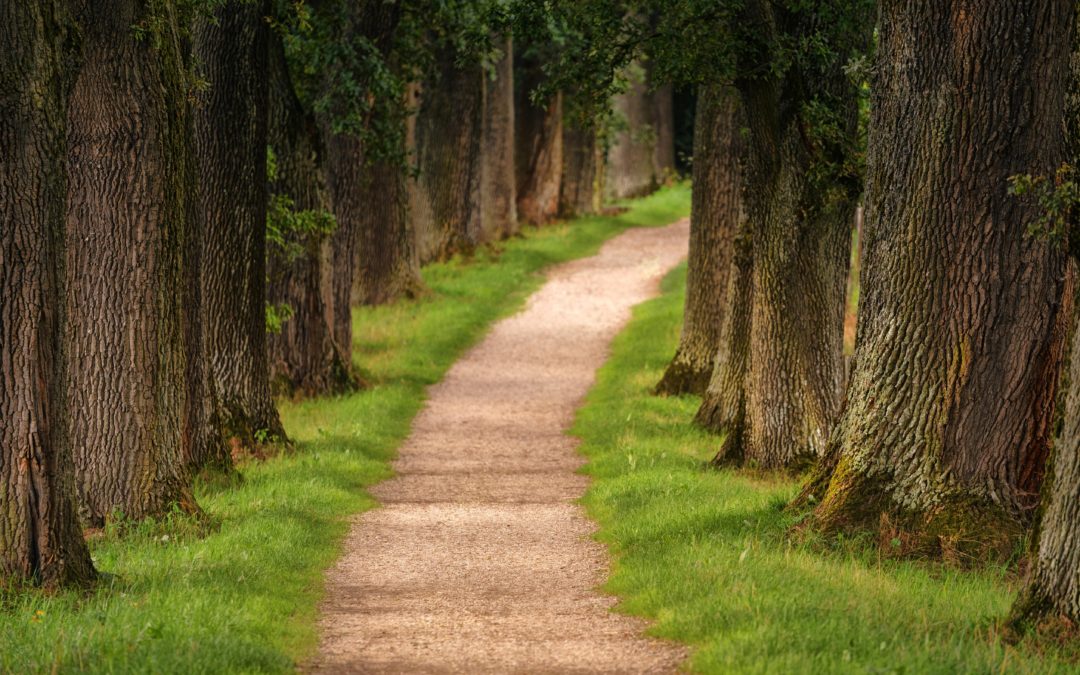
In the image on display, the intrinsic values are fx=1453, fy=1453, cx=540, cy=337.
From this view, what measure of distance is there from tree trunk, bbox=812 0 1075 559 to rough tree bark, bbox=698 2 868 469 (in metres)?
3.41

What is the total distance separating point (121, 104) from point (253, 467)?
14.6 ft

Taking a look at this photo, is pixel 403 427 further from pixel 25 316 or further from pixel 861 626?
pixel 861 626

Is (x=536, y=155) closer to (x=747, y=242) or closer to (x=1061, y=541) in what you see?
(x=747, y=242)

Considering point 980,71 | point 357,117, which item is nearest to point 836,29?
point 980,71

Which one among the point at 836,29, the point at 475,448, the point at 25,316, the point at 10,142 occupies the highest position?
the point at 836,29

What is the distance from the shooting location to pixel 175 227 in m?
11.2

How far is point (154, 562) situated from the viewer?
31.1 feet

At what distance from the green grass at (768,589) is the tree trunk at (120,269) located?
12.0ft

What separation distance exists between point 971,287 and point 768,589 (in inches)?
105

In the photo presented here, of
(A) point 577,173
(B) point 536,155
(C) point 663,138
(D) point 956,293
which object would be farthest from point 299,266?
(C) point 663,138

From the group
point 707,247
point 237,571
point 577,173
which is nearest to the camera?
point 237,571

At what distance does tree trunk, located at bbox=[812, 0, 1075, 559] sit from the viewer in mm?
9594

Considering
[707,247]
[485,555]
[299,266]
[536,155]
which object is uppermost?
[536,155]

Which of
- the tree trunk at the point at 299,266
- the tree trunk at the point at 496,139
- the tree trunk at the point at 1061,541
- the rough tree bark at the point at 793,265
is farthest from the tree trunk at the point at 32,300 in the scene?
Answer: the tree trunk at the point at 496,139
